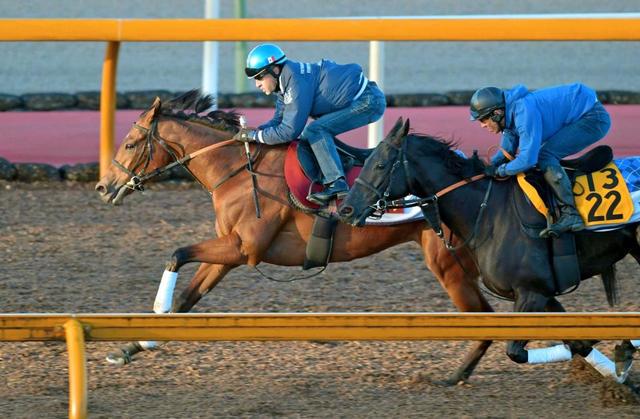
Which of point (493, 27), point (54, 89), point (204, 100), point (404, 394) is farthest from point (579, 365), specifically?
point (54, 89)

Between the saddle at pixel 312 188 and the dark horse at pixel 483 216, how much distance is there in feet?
2.15

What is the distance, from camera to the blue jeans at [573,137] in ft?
21.9

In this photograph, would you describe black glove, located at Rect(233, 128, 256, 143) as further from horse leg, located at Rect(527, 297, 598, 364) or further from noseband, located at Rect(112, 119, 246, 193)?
horse leg, located at Rect(527, 297, 598, 364)

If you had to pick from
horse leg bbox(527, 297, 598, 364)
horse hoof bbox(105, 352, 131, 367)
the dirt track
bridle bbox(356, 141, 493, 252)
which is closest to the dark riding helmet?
bridle bbox(356, 141, 493, 252)

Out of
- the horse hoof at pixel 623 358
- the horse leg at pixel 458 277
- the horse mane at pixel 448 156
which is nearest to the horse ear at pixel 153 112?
the horse mane at pixel 448 156

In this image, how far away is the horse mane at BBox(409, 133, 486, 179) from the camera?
22.1ft

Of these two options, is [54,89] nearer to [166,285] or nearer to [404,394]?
[166,285]

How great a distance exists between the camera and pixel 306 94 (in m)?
7.24

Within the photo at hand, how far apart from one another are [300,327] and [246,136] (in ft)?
7.65

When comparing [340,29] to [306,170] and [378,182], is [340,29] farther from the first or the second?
[378,182]

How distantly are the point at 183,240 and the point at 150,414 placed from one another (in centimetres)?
405

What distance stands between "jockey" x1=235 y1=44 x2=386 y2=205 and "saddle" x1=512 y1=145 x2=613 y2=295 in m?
1.06

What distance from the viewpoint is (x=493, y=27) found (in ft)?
32.5

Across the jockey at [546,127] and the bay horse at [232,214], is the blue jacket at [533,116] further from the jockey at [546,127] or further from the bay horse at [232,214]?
the bay horse at [232,214]
